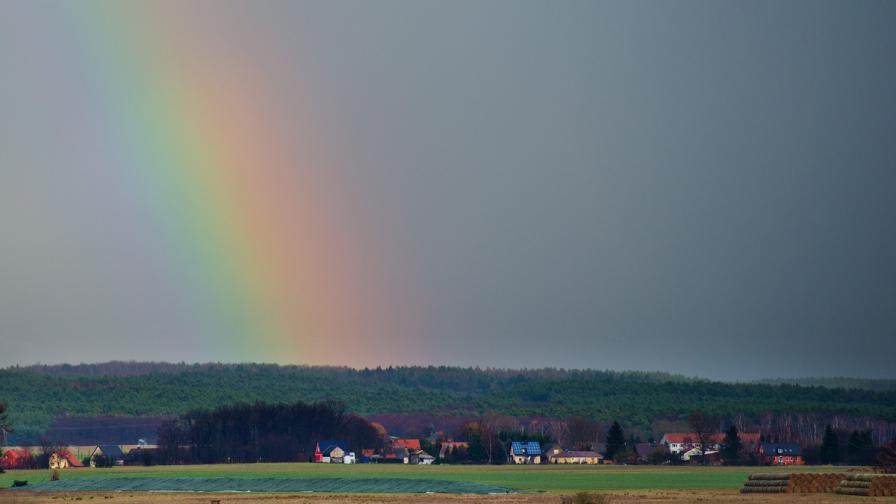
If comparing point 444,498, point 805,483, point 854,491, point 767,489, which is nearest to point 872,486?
point 854,491

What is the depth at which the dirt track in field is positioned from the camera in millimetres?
79219

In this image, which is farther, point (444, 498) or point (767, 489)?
point (444, 498)

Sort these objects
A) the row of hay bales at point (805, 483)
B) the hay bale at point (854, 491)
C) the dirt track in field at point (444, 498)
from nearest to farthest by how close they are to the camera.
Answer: the hay bale at point (854, 491) < the dirt track in field at point (444, 498) < the row of hay bales at point (805, 483)

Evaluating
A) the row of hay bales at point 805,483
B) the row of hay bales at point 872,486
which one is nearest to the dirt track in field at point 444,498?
the row of hay bales at point 872,486

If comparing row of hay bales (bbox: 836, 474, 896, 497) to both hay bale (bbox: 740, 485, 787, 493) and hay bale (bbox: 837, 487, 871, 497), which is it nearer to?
hay bale (bbox: 837, 487, 871, 497)

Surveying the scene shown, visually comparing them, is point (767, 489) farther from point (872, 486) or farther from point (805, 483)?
point (872, 486)

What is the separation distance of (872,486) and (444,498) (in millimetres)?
26684

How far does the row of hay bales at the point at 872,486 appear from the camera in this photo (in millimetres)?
77875

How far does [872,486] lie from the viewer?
78.2m

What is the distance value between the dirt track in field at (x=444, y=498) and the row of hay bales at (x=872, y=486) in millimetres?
1134

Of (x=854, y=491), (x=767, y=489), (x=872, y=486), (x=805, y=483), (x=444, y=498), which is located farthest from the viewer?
(x=444, y=498)

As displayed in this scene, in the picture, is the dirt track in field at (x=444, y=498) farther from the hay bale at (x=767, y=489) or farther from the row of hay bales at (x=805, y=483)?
the row of hay bales at (x=805, y=483)

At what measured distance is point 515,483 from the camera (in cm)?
11750

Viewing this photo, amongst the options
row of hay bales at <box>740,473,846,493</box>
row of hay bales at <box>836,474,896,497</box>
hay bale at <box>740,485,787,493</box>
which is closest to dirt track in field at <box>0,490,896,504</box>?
hay bale at <box>740,485,787,493</box>
